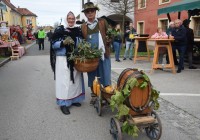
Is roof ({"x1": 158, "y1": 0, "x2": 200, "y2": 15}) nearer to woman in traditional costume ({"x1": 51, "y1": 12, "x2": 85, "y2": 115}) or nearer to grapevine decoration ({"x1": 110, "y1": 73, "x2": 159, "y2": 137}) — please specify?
woman in traditional costume ({"x1": 51, "y1": 12, "x2": 85, "y2": 115})

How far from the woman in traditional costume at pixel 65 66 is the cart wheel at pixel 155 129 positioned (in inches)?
66.9

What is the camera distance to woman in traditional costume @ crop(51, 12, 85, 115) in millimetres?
4547

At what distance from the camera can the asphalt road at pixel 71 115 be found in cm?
386

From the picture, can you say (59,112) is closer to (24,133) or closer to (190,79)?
(24,133)

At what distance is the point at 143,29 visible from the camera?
80.1 ft

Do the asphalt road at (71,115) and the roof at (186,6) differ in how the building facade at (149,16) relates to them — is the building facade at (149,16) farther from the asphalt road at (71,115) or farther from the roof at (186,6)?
the asphalt road at (71,115)

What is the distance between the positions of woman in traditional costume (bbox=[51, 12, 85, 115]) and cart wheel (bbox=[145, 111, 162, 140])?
1700 millimetres

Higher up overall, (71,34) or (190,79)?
(71,34)

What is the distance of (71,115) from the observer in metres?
4.69

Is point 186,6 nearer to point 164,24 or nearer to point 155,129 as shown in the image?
point 155,129

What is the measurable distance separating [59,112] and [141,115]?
6.27 feet

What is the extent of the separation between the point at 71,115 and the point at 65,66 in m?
0.91

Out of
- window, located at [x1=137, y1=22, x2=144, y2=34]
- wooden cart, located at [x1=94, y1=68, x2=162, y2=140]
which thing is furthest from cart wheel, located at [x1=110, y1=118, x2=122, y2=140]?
window, located at [x1=137, y1=22, x2=144, y2=34]

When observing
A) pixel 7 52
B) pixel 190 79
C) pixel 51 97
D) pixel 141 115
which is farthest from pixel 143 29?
pixel 141 115
